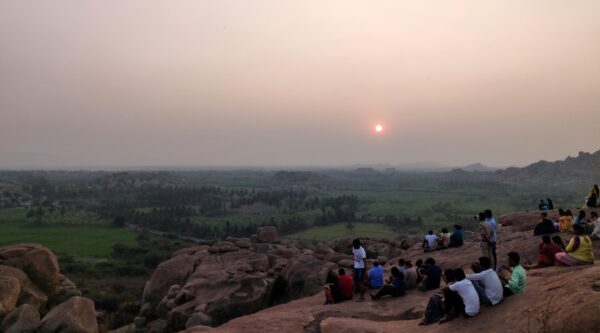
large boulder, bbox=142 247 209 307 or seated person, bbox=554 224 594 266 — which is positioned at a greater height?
seated person, bbox=554 224 594 266

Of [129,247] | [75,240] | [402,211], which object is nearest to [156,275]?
[129,247]

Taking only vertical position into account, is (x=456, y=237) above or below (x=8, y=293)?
above

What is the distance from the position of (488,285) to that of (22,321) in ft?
80.5

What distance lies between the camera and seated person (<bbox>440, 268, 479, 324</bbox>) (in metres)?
12.5

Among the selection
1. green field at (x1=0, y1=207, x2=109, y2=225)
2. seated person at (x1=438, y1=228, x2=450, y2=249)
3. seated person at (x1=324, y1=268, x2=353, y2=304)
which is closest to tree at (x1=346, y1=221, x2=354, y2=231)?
green field at (x1=0, y1=207, x2=109, y2=225)

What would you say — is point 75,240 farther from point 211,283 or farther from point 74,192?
point 74,192

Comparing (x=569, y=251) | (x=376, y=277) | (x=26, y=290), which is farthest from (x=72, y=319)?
(x=569, y=251)

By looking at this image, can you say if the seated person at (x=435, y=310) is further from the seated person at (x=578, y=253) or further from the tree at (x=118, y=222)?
the tree at (x=118, y=222)

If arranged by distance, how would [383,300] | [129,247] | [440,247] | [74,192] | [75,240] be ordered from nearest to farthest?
[383,300]
[440,247]
[129,247]
[75,240]
[74,192]

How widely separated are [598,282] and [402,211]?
134m

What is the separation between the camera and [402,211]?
142125mm

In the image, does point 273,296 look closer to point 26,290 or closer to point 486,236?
point 486,236

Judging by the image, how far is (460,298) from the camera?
12891 millimetres

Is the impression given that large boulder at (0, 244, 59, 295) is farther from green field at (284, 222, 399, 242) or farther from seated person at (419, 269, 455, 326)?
green field at (284, 222, 399, 242)
